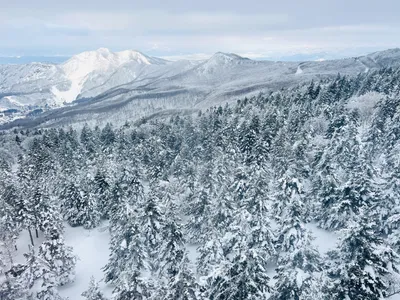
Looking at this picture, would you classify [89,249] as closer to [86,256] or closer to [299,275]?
[86,256]

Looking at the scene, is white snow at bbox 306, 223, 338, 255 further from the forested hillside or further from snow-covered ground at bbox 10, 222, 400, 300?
the forested hillside

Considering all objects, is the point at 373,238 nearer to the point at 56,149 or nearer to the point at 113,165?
the point at 113,165

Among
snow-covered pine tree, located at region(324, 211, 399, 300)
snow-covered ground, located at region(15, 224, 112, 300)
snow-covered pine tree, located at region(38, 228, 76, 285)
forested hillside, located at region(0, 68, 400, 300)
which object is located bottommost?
snow-covered ground, located at region(15, 224, 112, 300)

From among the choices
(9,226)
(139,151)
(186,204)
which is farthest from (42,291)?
(139,151)

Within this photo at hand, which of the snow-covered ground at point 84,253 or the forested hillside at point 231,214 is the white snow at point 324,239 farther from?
the snow-covered ground at point 84,253

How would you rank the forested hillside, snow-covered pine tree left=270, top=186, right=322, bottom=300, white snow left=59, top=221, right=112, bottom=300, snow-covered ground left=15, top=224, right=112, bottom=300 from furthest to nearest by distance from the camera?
snow-covered ground left=15, top=224, right=112, bottom=300 → white snow left=59, top=221, right=112, bottom=300 → the forested hillside → snow-covered pine tree left=270, top=186, right=322, bottom=300

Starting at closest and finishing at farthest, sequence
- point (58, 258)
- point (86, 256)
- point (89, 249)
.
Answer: point (58, 258) → point (86, 256) → point (89, 249)

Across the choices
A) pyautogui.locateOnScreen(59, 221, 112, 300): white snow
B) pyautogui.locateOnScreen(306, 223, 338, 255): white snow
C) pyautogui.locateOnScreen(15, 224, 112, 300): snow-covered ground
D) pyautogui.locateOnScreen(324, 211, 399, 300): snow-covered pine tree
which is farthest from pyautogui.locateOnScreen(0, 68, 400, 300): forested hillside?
pyautogui.locateOnScreen(59, 221, 112, 300): white snow

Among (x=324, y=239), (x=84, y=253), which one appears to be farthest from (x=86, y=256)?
(x=324, y=239)
